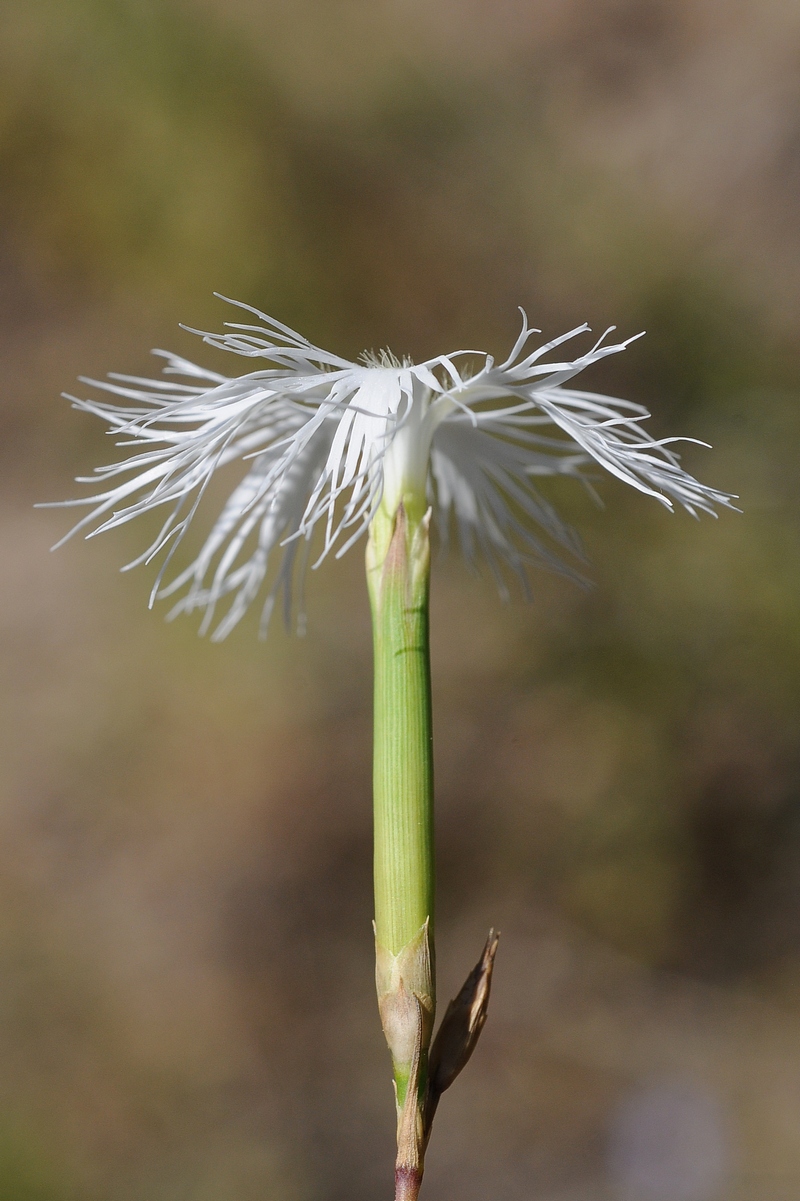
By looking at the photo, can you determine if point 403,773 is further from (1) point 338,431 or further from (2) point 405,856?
(1) point 338,431

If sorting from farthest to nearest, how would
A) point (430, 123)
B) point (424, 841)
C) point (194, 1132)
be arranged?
point (430, 123) → point (194, 1132) → point (424, 841)

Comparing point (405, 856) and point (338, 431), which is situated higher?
point (338, 431)

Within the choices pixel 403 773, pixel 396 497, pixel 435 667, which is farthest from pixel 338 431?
pixel 435 667

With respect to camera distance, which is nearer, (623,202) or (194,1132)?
(194,1132)

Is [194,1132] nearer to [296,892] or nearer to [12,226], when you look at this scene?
[296,892]

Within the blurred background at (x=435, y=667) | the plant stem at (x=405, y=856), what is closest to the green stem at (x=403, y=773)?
the plant stem at (x=405, y=856)

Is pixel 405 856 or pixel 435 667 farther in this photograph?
pixel 435 667

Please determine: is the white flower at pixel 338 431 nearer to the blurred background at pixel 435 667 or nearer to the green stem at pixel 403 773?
the green stem at pixel 403 773

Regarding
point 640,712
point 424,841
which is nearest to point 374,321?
point 640,712

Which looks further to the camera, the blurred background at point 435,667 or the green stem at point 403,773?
the blurred background at point 435,667
